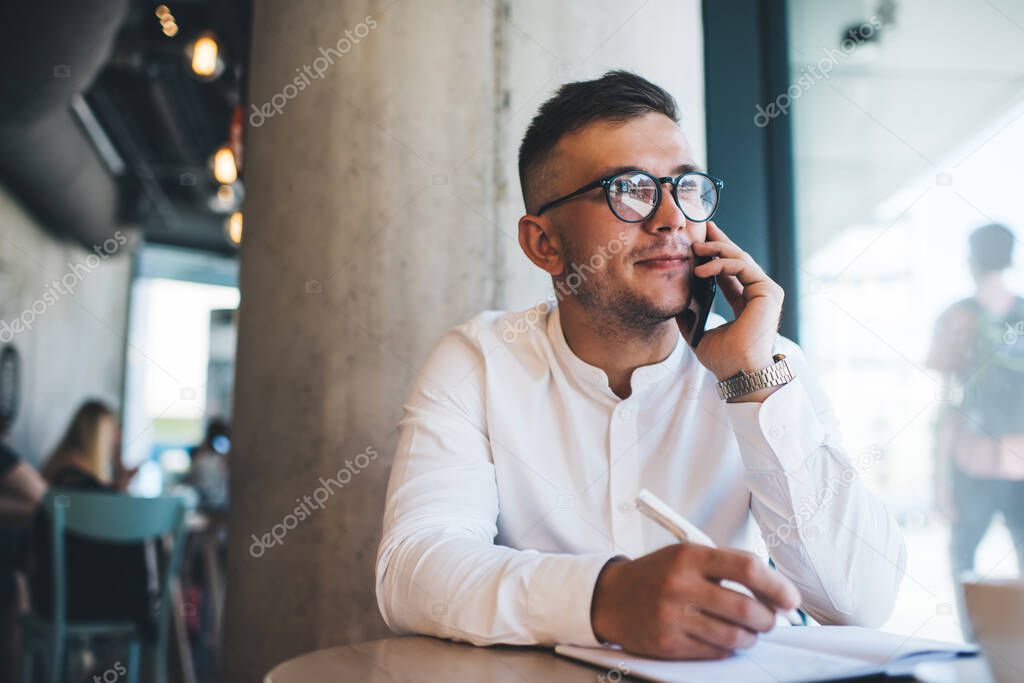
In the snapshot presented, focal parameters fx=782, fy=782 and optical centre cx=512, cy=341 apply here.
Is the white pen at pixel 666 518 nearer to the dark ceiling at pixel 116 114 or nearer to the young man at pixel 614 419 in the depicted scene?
the young man at pixel 614 419

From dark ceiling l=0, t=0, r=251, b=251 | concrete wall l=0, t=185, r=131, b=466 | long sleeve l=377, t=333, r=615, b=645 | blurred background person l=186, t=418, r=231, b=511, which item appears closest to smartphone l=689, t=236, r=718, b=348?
long sleeve l=377, t=333, r=615, b=645

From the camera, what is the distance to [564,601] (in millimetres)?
978

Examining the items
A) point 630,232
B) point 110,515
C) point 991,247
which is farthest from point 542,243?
point 110,515

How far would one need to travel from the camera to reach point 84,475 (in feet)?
14.5

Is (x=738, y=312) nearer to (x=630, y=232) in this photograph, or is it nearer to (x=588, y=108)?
(x=630, y=232)

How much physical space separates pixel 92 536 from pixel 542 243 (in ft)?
9.61

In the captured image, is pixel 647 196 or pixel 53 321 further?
pixel 53 321

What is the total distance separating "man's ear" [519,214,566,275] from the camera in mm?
1745

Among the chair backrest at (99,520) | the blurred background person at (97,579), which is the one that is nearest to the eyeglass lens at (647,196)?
the chair backrest at (99,520)

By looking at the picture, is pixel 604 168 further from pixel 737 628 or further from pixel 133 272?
pixel 133 272

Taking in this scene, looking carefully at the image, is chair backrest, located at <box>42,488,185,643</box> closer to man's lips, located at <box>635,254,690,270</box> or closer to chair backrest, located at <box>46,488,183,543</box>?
chair backrest, located at <box>46,488,183,543</box>

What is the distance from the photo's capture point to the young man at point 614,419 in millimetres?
1278

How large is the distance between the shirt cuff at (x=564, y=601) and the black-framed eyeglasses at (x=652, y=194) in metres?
0.75

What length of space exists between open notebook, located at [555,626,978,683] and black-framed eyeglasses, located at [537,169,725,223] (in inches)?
32.9
